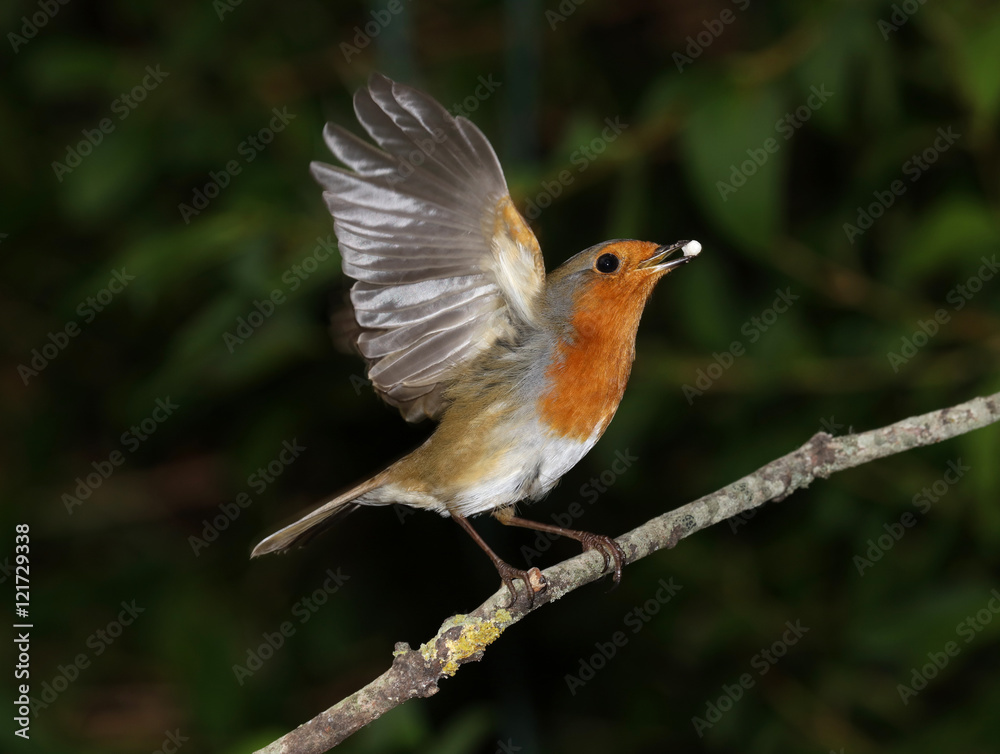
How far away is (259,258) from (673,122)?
1.66 m

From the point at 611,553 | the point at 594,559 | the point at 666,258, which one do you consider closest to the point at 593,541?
the point at 611,553

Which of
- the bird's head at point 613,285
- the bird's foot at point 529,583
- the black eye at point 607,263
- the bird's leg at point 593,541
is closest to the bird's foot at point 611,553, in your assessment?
the bird's leg at point 593,541

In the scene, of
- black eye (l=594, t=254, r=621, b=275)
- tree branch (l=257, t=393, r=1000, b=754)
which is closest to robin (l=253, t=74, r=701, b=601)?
black eye (l=594, t=254, r=621, b=275)

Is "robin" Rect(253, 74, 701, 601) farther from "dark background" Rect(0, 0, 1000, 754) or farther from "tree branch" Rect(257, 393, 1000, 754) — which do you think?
"dark background" Rect(0, 0, 1000, 754)

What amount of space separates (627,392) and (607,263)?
1.60 m

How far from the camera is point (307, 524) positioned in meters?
3.25

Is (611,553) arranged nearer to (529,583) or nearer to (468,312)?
(529,583)

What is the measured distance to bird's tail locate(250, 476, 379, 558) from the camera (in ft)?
10.4

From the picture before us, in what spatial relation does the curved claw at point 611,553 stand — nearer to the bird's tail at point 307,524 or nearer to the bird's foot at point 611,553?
the bird's foot at point 611,553

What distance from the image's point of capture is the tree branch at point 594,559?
6.95ft

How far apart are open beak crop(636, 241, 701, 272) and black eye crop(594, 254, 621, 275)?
65mm

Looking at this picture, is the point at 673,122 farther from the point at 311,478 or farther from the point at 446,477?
the point at 311,478

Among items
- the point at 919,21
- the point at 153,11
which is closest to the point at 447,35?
the point at 153,11

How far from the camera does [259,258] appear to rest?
3822 mm
